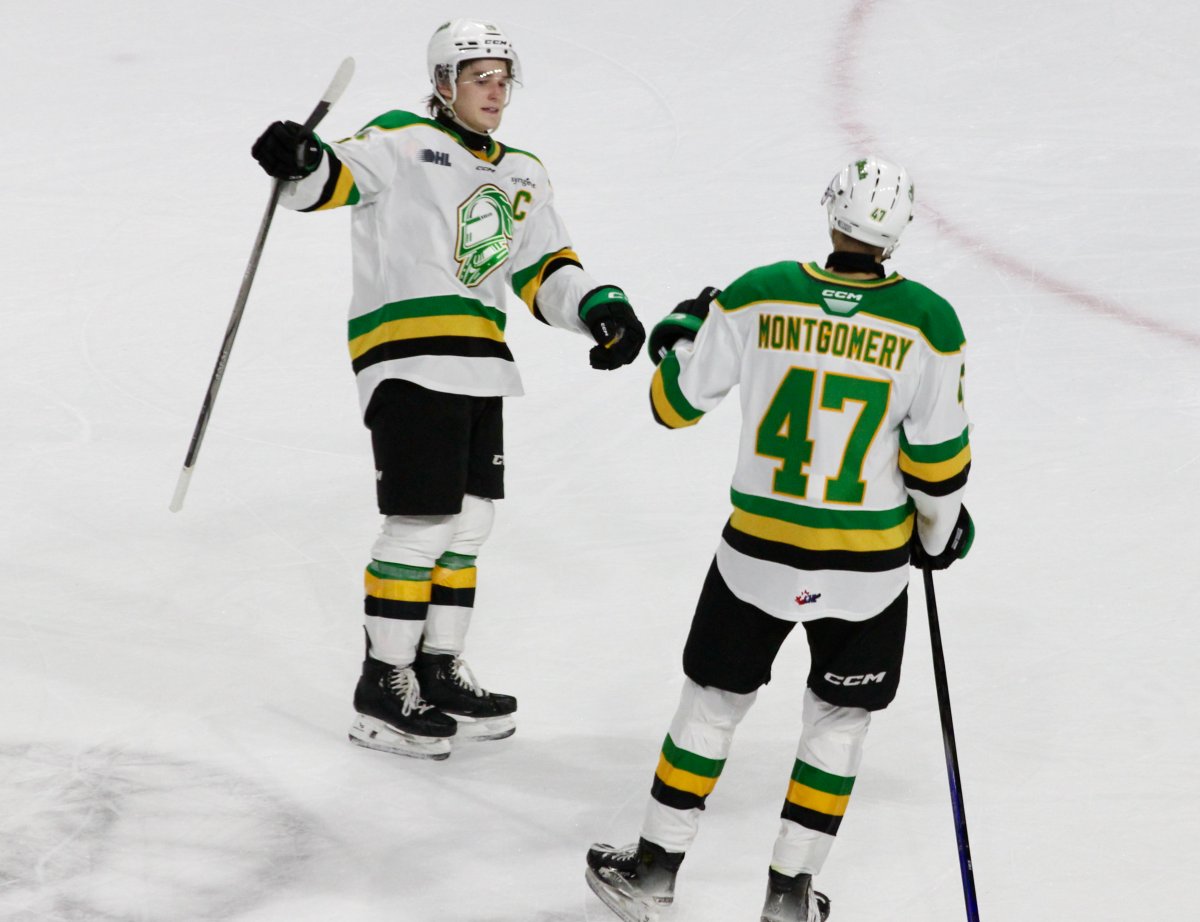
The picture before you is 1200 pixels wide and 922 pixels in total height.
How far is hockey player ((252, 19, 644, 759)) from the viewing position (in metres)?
3.12

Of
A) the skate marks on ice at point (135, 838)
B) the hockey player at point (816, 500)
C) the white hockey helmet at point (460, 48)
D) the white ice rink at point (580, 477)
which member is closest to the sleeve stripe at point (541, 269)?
the white hockey helmet at point (460, 48)

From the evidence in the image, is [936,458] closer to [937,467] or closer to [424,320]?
[937,467]

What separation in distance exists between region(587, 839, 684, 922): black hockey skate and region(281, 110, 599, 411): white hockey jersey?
0.96 m

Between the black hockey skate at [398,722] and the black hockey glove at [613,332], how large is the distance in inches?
28.6

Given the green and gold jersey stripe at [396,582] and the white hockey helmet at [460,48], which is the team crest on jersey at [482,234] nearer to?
the white hockey helmet at [460,48]

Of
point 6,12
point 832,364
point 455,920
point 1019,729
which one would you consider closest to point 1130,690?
point 1019,729

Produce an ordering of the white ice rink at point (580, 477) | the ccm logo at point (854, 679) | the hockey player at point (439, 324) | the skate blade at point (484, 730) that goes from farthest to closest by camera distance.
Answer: the skate blade at point (484, 730), the hockey player at point (439, 324), the white ice rink at point (580, 477), the ccm logo at point (854, 679)

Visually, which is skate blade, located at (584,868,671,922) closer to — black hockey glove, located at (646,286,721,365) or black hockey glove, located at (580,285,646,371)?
black hockey glove, located at (646,286,721,365)

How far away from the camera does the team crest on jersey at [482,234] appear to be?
3150 mm

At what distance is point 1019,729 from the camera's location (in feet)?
10.5

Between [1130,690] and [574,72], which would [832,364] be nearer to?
[1130,690]

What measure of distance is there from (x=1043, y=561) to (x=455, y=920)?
5.62 ft

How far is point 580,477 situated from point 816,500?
1.61 metres

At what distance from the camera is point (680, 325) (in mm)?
2695
